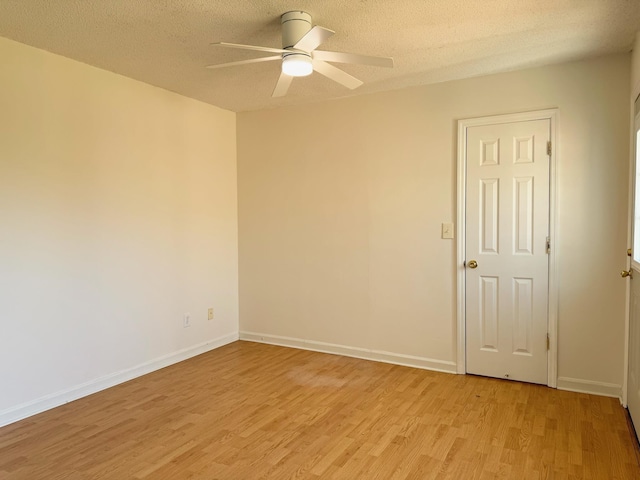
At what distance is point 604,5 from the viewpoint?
2.36m

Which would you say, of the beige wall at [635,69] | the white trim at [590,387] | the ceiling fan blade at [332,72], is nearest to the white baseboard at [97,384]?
the ceiling fan blade at [332,72]

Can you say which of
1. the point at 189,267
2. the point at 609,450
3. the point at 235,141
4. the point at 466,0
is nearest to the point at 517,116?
the point at 466,0

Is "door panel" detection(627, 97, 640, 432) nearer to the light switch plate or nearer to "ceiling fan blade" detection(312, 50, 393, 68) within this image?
the light switch plate

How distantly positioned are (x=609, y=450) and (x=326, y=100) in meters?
3.36

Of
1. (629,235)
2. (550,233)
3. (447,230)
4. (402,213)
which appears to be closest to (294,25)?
(402,213)

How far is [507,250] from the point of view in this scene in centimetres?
345

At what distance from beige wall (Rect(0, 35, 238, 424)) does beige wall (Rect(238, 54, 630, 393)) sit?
1.85 feet

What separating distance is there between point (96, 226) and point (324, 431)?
220cm

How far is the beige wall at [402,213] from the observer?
10.3ft

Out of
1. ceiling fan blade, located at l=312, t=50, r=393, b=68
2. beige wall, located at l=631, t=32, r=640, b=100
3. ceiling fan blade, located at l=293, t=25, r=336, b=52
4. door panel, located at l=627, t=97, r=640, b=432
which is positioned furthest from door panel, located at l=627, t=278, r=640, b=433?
ceiling fan blade, located at l=293, t=25, r=336, b=52

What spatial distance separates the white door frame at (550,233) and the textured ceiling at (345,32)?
0.37 m

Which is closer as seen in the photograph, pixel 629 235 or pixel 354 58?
pixel 354 58

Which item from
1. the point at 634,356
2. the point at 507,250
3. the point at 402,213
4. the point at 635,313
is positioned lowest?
the point at 634,356

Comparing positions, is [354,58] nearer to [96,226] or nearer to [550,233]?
[550,233]
